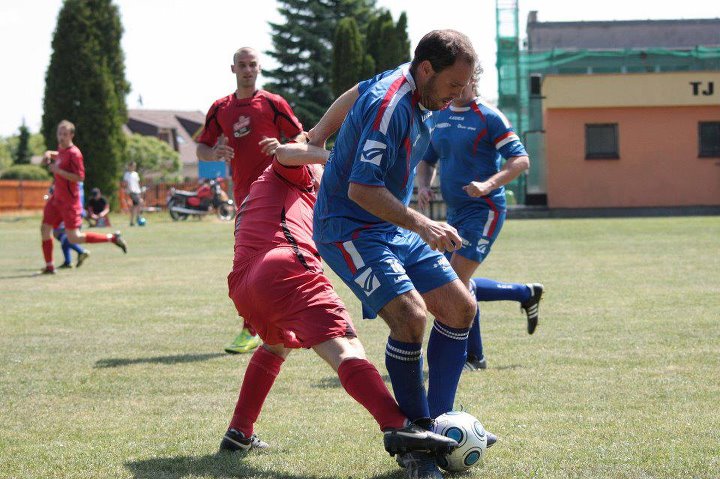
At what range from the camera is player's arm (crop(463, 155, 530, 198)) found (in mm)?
6543

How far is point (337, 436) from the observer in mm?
5277

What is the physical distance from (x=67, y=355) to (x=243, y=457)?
3650 mm

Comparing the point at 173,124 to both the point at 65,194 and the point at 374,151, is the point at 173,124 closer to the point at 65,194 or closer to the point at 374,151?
the point at 65,194

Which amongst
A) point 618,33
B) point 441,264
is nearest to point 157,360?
point 441,264

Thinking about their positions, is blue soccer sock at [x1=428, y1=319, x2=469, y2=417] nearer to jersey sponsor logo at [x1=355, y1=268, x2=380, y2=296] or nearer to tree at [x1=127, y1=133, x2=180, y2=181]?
jersey sponsor logo at [x1=355, y1=268, x2=380, y2=296]

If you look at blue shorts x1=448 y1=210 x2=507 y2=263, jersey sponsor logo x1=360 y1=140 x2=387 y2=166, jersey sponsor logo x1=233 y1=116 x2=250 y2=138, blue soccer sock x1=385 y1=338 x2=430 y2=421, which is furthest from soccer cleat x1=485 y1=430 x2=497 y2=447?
jersey sponsor logo x1=233 y1=116 x2=250 y2=138

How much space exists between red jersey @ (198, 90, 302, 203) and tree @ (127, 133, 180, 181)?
75861mm

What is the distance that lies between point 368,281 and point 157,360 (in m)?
3.80

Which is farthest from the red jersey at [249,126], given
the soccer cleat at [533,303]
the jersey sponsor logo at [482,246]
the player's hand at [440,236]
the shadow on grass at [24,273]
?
the shadow on grass at [24,273]

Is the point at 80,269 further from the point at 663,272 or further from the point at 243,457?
the point at 243,457

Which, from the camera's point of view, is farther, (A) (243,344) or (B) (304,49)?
(B) (304,49)

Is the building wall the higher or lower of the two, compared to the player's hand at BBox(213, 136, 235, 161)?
lower

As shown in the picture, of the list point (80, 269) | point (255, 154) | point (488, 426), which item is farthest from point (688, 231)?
point (488, 426)

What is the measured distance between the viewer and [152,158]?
86.0m
